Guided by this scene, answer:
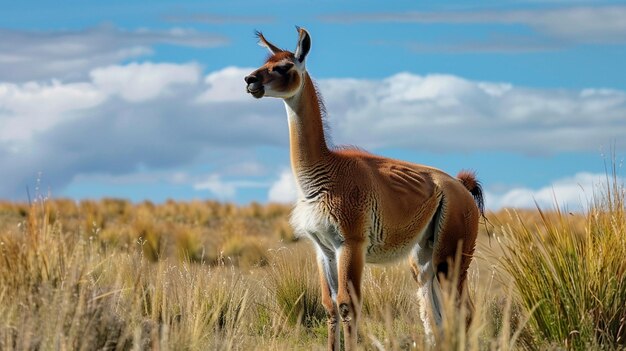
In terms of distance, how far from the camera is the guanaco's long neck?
8.52 m

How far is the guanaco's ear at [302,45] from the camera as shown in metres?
8.47

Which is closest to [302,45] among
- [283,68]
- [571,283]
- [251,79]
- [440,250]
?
[283,68]

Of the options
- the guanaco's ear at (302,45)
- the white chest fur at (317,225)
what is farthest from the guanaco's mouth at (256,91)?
the white chest fur at (317,225)

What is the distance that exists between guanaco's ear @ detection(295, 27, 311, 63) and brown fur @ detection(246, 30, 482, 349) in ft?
0.27

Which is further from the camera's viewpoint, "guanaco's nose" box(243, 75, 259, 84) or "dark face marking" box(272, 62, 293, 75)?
"dark face marking" box(272, 62, 293, 75)

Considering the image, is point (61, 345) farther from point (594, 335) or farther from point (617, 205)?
point (617, 205)

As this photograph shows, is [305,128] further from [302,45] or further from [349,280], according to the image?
[349,280]

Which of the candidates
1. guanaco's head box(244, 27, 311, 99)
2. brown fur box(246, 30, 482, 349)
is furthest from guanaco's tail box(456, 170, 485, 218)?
guanaco's head box(244, 27, 311, 99)

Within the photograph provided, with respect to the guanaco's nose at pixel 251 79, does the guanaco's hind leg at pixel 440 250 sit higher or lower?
lower

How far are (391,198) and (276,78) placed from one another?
1427 millimetres

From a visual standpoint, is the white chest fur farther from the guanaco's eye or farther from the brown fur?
the guanaco's eye

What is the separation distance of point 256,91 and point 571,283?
9.73 ft

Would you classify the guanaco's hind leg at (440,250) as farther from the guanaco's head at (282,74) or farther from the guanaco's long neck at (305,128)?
the guanaco's head at (282,74)

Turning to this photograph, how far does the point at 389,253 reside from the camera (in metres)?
8.62
